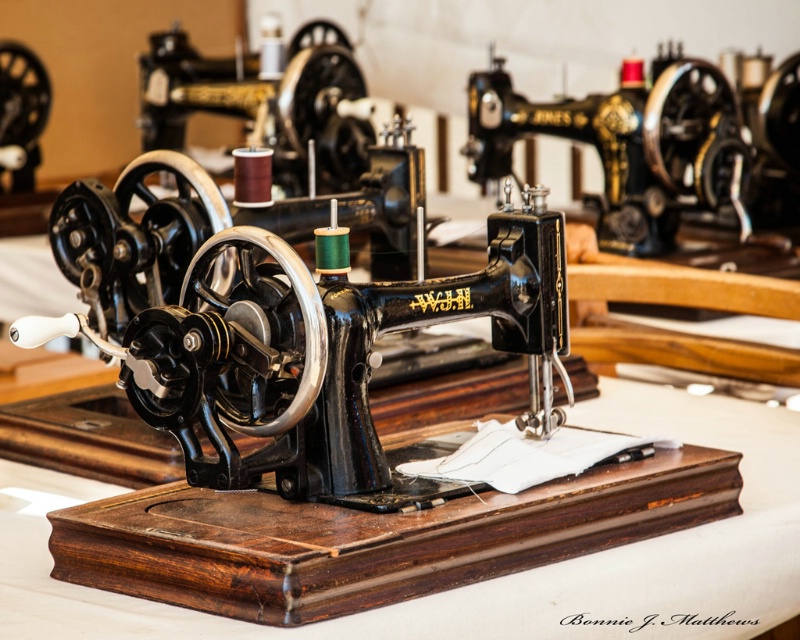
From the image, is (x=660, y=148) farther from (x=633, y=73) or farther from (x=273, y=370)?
(x=273, y=370)

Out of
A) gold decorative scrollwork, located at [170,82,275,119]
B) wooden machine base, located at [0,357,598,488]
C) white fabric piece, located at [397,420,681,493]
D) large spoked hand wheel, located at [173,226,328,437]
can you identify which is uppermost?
gold decorative scrollwork, located at [170,82,275,119]

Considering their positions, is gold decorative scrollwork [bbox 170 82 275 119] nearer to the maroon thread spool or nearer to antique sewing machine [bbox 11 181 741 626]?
the maroon thread spool

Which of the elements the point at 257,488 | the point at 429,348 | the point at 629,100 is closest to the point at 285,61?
the point at 629,100

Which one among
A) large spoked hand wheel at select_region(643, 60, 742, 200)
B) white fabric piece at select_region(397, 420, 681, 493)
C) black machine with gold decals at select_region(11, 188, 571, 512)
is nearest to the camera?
black machine with gold decals at select_region(11, 188, 571, 512)

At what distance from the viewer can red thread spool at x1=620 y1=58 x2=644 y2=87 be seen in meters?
3.18

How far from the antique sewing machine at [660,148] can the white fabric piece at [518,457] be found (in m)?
1.56

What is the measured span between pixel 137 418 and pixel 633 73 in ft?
5.34

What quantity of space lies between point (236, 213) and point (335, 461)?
0.67 metres

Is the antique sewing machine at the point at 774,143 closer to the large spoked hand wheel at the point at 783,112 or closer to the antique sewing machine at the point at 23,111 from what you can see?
the large spoked hand wheel at the point at 783,112

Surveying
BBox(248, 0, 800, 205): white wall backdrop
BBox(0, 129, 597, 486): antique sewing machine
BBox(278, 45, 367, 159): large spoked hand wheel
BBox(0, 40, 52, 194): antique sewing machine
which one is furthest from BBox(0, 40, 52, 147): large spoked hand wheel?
BBox(0, 129, 597, 486): antique sewing machine

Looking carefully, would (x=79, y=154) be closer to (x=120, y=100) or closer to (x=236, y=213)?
(x=120, y=100)

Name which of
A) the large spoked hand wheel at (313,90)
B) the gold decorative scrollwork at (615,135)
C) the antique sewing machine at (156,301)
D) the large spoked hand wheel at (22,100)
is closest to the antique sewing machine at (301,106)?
the large spoked hand wheel at (313,90)

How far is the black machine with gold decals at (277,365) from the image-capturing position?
55.9 inches

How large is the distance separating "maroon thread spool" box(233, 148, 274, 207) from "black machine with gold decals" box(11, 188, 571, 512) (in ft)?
1.44
